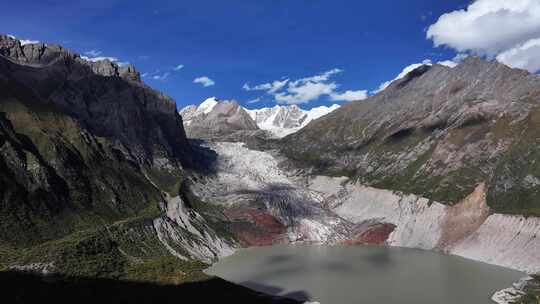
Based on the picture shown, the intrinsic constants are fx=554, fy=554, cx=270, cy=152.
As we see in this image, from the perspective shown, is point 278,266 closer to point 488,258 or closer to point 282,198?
point 488,258

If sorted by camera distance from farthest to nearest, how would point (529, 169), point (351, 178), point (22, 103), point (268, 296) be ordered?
point (351, 178) → point (22, 103) → point (529, 169) → point (268, 296)

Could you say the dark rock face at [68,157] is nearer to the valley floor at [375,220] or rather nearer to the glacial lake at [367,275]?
the valley floor at [375,220]

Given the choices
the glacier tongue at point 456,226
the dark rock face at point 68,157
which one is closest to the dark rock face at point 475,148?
the glacier tongue at point 456,226

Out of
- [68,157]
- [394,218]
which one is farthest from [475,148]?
[68,157]

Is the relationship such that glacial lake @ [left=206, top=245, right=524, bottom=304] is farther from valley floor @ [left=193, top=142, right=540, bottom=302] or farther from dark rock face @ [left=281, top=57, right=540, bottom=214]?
dark rock face @ [left=281, top=57, right=540, bottom=214]

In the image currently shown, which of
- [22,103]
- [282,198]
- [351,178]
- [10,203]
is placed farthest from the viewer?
[351,178]

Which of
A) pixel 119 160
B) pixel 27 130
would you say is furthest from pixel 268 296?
pixel 119 160

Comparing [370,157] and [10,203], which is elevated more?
[370,157]
